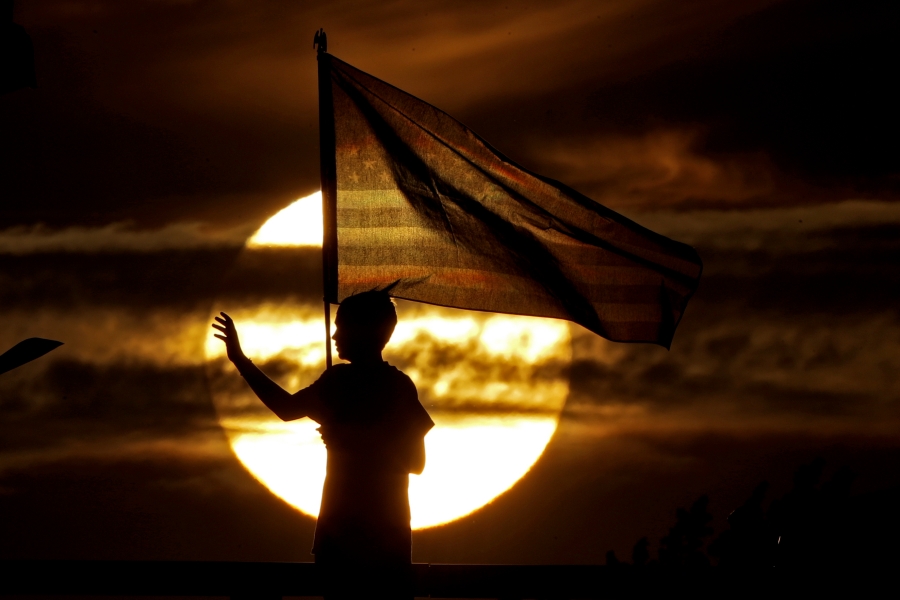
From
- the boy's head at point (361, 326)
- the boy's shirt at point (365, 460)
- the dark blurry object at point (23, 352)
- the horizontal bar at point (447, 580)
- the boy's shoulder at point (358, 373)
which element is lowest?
the horizontal bar at point (447, 580)

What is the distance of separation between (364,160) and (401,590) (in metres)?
2.84

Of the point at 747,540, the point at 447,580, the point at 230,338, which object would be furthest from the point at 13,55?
the point at 747,540

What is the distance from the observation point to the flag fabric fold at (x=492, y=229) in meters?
6.33

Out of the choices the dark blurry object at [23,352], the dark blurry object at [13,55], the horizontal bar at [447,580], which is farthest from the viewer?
the horizontal bar at [447,580]

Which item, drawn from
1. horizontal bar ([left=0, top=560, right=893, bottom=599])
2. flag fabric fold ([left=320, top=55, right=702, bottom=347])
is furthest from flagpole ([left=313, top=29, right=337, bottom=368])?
horizontal bar ([left=0, top=560, right=893, bottom=599])

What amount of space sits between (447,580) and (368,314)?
1895mm

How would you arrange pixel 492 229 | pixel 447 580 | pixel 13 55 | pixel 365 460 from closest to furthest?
pixel 365 460 → pixel 13 55 → pixel 447 580 → pixel 492 229

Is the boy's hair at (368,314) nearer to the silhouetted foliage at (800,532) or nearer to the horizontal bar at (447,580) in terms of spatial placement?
the horizontal bar at (447,580)

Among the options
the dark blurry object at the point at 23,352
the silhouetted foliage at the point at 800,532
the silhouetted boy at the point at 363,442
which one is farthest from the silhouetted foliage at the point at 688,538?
the dark blurry object at the point at 23,352

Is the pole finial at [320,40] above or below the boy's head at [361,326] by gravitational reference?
above

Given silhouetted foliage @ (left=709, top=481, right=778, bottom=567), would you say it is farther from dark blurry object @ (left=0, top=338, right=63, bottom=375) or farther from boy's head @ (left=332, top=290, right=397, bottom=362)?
dark blurry object @ (left=0, top=338, right=63, bottom=375)

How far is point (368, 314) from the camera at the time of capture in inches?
176

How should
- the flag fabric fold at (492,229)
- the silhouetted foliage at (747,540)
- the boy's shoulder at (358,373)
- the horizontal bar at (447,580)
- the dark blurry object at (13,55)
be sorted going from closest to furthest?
the boy's shoulder at (358,373)
the dark blurry object at (13,55)
the horizontal bar at (447,580)
the silhouetted foliage at (747,540)
the flag fabric fold at (492,229)

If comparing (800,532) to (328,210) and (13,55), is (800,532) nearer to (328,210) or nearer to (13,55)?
(328,210)
